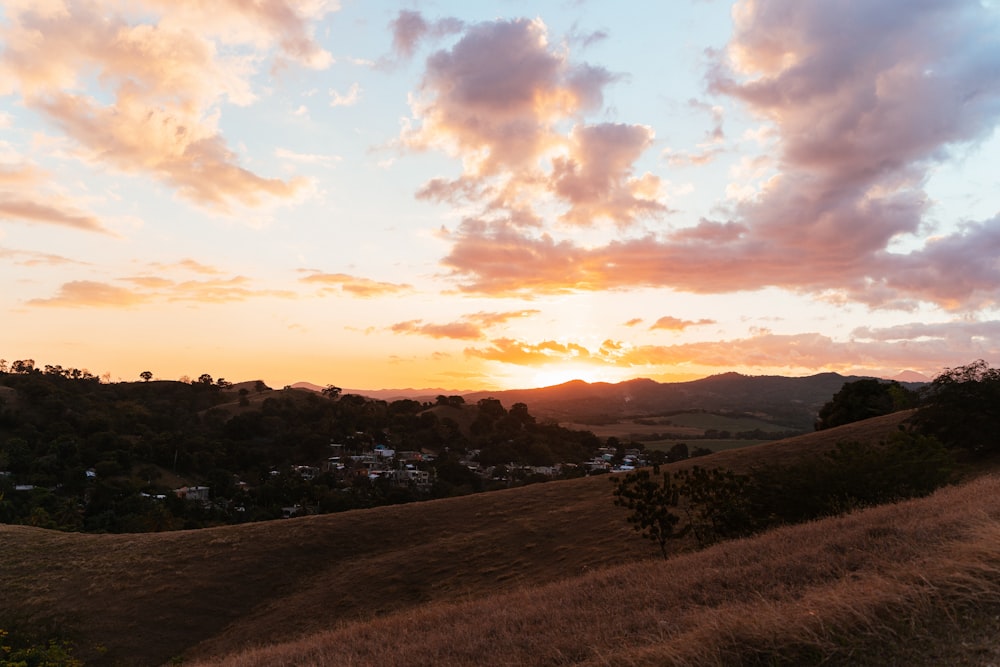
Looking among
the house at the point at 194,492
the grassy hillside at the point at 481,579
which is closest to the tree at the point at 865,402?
the grassy hillside at the point at 481,579

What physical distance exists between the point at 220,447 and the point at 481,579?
108m

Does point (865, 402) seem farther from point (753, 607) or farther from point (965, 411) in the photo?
point (753, 607)

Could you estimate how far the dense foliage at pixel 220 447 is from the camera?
80.3 metres

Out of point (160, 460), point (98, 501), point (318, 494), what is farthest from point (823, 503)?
point (160, 460)

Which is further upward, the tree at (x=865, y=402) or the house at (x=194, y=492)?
the tree at (x=865, y=402)

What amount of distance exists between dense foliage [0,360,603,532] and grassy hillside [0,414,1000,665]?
4303 cm

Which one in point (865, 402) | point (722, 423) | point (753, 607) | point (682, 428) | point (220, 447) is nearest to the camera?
point (753, 607)

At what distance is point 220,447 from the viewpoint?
385 ft

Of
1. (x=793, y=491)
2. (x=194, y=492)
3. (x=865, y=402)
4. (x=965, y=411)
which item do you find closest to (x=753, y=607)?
(x=793, y=491)

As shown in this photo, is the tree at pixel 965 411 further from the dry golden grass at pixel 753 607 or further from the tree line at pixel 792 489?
the dry golden grass at pixel 753 607

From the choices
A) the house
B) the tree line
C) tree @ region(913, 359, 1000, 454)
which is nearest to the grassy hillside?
the tree line

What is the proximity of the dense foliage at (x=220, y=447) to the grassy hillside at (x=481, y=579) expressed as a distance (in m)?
43.0

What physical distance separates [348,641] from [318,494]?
254 feet

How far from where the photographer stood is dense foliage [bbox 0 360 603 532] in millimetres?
80312
